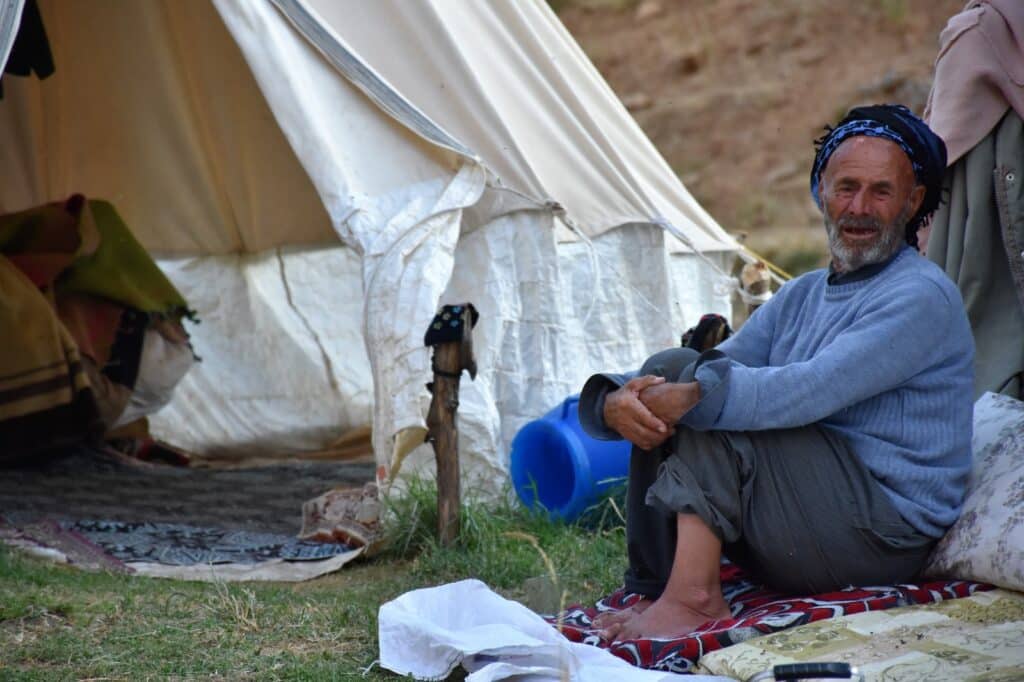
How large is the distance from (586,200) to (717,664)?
2513 mm

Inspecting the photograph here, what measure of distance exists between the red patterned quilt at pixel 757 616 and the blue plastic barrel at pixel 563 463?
1.22 m

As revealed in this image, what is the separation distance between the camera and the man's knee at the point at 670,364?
9.29 feet

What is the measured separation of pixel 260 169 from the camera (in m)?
6.11

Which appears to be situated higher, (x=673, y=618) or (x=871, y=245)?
(x=871, y=245)

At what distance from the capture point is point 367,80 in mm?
4238

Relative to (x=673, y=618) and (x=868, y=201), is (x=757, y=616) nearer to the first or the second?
(x=673, y=618)

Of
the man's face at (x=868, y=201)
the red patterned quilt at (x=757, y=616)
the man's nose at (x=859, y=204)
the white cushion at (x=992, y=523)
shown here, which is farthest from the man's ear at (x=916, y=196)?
the red patterned quilt at (x=757, y=616)

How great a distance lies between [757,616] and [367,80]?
2.27 m

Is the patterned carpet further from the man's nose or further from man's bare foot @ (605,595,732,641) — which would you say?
the man's nose

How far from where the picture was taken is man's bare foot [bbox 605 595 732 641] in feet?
8.79

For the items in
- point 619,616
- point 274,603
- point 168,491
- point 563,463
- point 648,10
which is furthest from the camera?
point 648,10

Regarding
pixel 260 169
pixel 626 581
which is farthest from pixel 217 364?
pixel 626 581

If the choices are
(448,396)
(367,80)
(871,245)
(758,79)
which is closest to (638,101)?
(758,79)

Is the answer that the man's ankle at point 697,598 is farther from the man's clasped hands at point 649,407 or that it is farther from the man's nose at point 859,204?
the man's nose at point 859,204
